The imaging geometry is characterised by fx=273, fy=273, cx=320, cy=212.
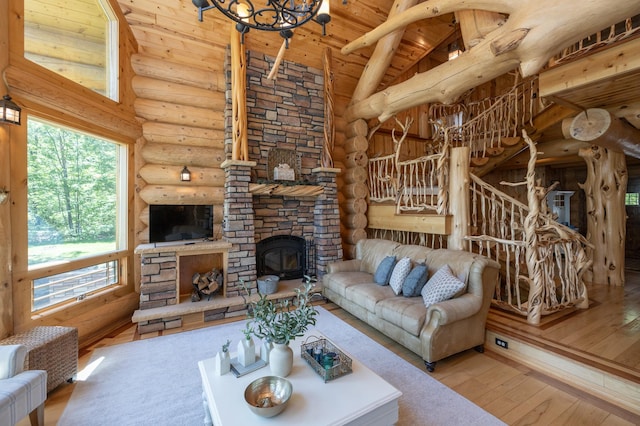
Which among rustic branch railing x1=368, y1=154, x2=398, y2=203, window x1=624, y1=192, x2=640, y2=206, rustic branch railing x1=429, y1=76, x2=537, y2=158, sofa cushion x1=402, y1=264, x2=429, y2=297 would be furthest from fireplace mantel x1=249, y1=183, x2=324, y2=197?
window x1=624, y1=192, x2=640, y2=206

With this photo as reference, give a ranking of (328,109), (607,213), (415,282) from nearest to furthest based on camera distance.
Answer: (415,282), (607,213), (328,109)

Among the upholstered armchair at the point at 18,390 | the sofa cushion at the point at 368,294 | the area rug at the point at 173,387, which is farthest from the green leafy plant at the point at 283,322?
the sofa cushion at the point at 368,294

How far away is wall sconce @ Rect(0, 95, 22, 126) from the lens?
7.87ft

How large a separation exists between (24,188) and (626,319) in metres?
6.98

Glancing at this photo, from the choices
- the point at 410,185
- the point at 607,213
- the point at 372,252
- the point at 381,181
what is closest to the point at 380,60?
the point at 381,181

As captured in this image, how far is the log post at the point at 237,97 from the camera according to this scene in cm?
436

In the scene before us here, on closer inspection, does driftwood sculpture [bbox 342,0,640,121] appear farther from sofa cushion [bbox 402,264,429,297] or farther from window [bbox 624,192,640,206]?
window [bbox 624,192,640,206]

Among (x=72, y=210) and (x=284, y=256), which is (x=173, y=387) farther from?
(x=284, y=256)

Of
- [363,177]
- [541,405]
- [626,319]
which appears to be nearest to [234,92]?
[363,177]

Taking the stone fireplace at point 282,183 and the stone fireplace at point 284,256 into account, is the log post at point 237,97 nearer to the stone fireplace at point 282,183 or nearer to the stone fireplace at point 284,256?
the stone fireplace at point 282,183

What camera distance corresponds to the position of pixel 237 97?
4.37 m

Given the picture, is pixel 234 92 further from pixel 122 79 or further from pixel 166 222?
pixel 166 222

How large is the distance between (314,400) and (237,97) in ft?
13.9

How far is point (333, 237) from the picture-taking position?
5.05m
